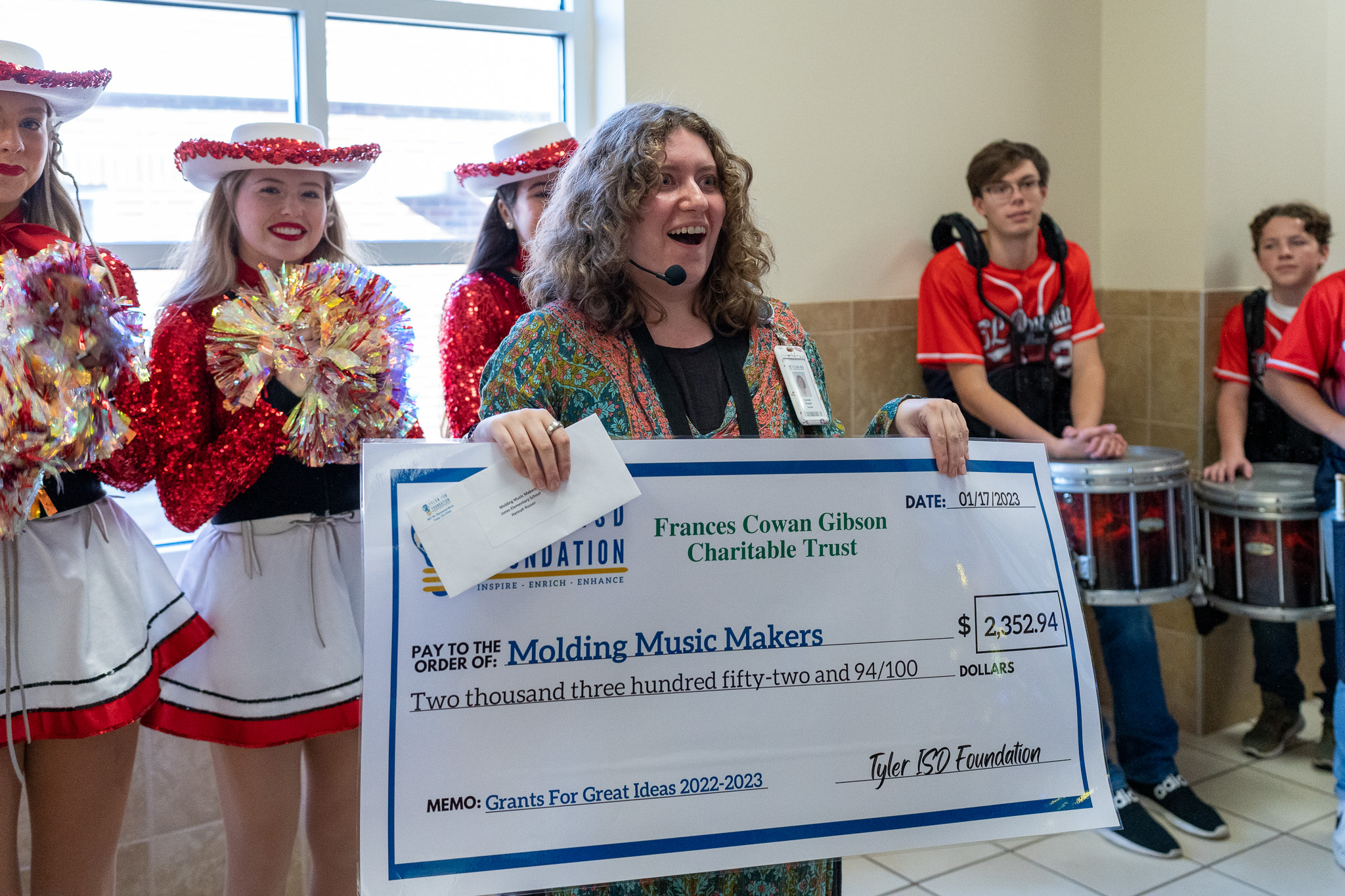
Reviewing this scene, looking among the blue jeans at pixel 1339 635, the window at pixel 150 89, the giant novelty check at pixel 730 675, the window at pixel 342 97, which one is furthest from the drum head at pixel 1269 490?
the window at pixel 150 89

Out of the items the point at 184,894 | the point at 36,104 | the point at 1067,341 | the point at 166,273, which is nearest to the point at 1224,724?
the point at 1067,341

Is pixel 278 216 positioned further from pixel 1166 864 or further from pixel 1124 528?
pixel 1166 864

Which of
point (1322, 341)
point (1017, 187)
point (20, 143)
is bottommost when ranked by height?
point (1322, 341)

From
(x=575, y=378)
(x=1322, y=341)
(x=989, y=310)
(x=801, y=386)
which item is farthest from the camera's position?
(x=989, y=310)

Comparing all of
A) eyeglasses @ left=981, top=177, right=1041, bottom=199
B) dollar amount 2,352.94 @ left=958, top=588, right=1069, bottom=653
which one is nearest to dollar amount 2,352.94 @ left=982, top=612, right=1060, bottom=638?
dollar amount 2,352.94 @ left=958, top=588, right=1069, bottom=653

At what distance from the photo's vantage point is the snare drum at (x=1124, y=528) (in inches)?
117

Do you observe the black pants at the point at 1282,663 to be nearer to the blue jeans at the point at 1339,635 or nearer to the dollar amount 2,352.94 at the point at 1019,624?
the blue jeans at the point at 1339,635

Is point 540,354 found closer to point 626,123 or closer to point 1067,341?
point 626,123

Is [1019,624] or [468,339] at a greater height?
[468,339]

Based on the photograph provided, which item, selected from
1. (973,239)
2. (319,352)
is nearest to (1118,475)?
(973,239)

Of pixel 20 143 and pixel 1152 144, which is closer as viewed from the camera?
pixel 20 143

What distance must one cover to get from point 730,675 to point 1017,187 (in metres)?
2.34

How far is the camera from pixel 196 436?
194 centimetres

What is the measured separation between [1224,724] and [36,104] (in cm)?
388
